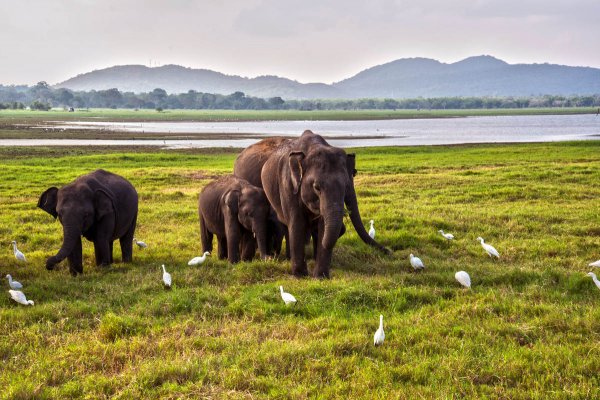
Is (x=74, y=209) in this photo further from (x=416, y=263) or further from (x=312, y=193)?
(x=416, y=263)

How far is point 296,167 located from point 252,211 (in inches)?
71.1

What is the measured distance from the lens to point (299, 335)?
332 inches

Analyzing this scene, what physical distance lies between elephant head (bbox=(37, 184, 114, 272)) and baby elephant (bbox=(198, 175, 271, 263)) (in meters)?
2.24

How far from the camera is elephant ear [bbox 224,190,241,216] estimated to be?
13.0 meters

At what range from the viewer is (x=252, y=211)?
12.8m

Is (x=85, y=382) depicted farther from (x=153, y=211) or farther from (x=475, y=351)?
(x=153, y=211)

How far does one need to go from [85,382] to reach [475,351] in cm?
440

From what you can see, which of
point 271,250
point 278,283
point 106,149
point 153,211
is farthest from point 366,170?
point 106,149

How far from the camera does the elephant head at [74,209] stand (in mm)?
11562

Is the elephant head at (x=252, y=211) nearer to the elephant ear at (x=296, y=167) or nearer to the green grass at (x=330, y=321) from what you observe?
the green grass at (x=330, y=321)

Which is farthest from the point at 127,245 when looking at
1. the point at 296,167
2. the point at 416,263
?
the point at 416,263

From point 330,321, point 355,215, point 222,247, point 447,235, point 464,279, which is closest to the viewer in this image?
point 330,321

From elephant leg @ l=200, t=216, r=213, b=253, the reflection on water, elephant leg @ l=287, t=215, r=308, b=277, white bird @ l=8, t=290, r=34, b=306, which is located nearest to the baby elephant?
elephant leg @ l=200, t=216, r=213, b=253

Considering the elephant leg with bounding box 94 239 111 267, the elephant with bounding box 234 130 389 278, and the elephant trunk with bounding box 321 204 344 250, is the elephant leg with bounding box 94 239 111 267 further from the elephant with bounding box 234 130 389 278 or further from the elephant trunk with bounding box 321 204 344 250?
the elephant trunk with bounding box 321 204 344 250
